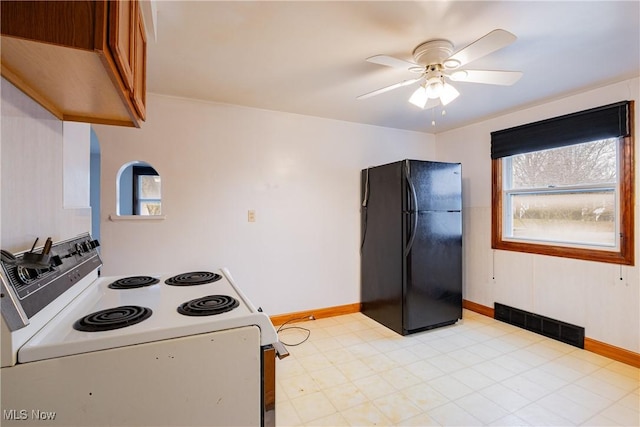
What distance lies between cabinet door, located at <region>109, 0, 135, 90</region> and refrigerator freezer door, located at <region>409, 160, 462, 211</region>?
2.37m

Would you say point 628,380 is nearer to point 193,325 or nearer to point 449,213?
point 449,213

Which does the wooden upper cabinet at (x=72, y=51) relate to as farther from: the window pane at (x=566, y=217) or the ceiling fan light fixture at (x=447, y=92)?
the window pane at (x=566, y=217)

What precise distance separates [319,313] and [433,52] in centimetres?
268

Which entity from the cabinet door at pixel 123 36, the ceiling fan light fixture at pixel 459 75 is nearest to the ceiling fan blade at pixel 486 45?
the ceiling fan light fixture at pixel 459 75

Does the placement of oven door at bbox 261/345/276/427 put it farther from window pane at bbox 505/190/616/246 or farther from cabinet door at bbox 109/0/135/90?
window pane at bbox 505/190/616/246

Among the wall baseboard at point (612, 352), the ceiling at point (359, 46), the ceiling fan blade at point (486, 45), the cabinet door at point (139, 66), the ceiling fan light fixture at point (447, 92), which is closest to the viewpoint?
the cabinet door at point (139, 66)

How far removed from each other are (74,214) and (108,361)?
90 centimetres

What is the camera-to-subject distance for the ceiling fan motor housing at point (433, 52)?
178 centimetres

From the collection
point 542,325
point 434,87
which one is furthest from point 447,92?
point 542,325

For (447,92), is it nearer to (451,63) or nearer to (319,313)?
(451,63)

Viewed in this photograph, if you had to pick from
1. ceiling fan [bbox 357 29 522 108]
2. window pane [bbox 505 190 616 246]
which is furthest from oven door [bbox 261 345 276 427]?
window pane [bbox 505 190 616 246]

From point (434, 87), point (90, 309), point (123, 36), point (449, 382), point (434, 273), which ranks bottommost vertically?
point (449, 382)

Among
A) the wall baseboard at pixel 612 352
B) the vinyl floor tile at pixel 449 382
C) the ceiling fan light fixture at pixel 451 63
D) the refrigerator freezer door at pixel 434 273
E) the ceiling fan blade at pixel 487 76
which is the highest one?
the ceiling fan light fixture at pixel 451 63

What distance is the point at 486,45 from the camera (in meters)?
1.53
